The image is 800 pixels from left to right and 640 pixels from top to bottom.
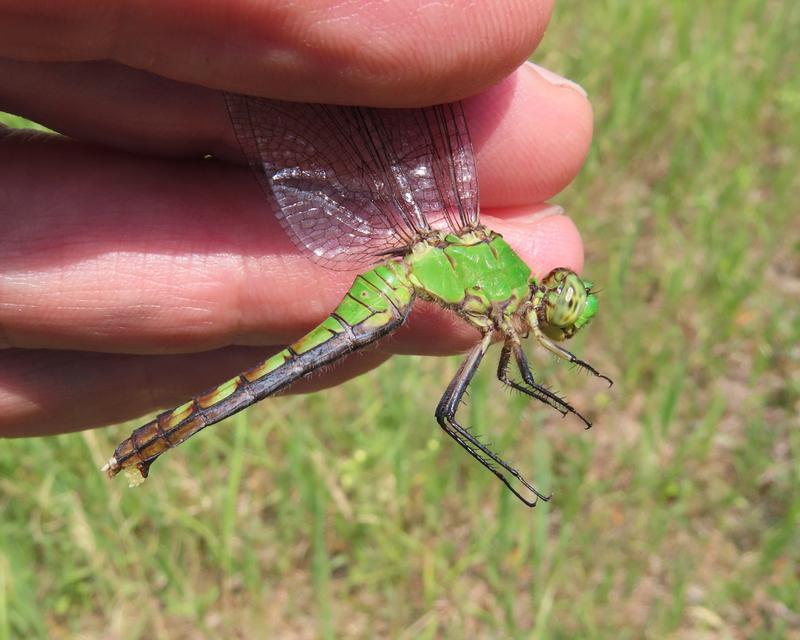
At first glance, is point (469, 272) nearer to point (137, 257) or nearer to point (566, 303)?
point (566, 303)

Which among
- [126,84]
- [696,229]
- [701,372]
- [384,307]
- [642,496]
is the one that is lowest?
[642,496]

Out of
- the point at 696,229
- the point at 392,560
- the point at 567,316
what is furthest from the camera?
the point at 696,229

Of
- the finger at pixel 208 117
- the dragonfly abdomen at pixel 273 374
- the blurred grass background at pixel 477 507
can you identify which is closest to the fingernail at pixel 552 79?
the finger at pixel 208 117

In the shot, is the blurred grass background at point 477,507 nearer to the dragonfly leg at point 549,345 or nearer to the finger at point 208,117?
the dragonfly leg at point 549,345

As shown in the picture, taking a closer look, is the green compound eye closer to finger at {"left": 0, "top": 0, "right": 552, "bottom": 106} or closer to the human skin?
the human skin

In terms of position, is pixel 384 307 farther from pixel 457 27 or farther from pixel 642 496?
pixel 642 496

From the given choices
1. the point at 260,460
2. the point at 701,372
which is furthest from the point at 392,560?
the point at 701,372

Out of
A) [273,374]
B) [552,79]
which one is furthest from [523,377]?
[552,79]
